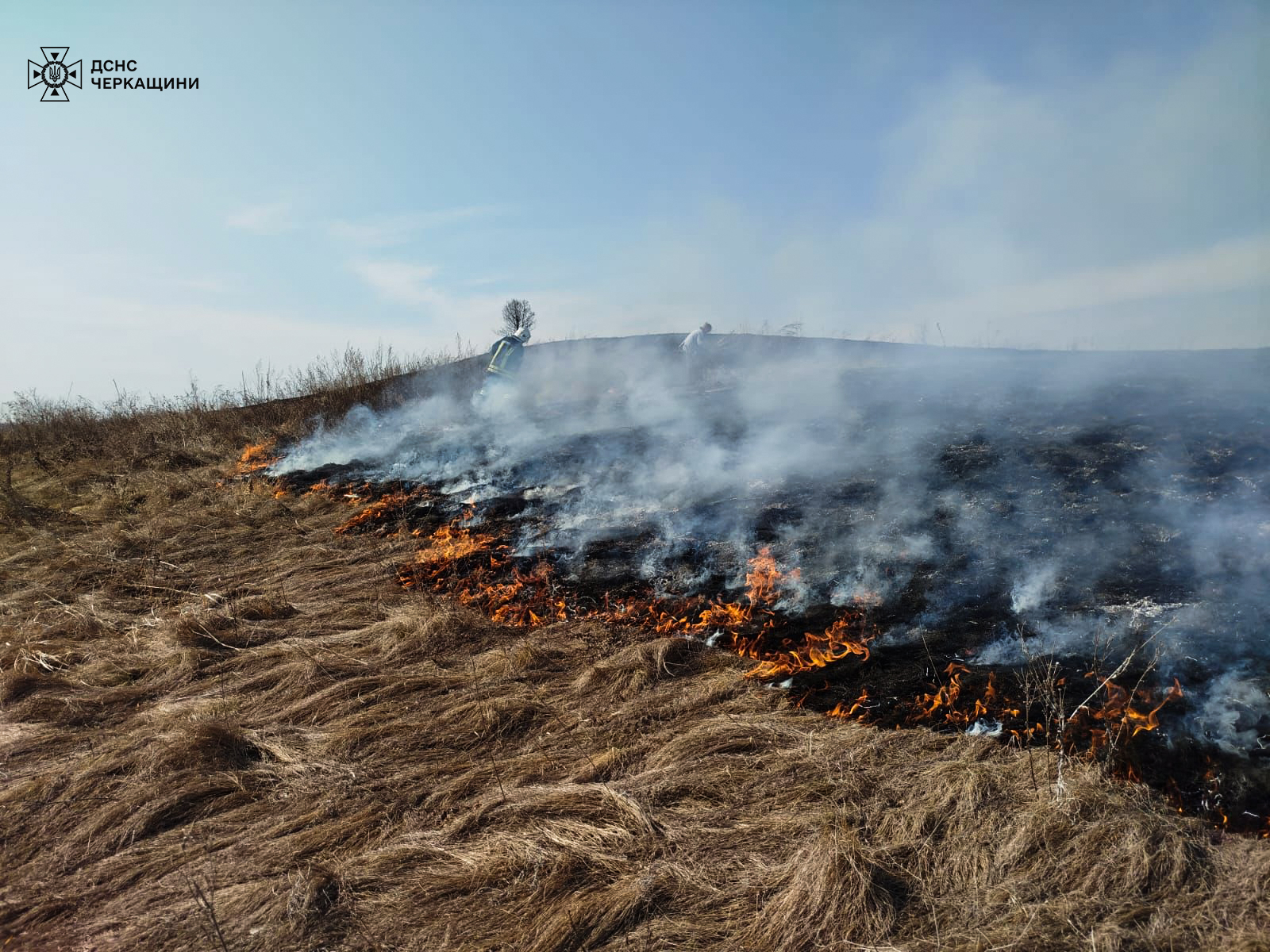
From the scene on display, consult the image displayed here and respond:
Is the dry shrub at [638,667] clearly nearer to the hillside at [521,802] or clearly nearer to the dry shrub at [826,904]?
the hillside at [521,802]

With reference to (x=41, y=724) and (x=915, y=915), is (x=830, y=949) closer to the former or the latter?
(x=915, y=915)

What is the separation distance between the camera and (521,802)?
9.30 ft

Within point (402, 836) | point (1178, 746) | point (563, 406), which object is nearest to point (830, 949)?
point (402, 836)

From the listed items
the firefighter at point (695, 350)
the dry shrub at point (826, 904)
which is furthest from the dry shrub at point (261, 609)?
the firefighter at point (695, 350)

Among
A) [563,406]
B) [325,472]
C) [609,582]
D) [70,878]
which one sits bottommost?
[70,878]

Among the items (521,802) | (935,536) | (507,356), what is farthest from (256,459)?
(935,536)

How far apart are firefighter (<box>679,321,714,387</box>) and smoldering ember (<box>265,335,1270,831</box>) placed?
2763mm

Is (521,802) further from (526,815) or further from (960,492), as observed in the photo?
(960,492)

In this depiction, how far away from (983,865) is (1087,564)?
9.25ft

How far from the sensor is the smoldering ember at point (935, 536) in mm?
3332

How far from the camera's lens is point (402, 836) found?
2701 millimetres

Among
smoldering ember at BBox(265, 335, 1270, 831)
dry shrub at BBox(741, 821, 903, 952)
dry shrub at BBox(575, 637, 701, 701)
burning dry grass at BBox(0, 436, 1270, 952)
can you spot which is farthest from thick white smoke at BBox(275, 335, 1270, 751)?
dry shrub at BBox(741, 821, 903, 952)

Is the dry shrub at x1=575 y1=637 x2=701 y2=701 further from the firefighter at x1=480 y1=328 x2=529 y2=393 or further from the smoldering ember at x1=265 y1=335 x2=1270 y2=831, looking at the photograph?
the firefighter at x1=480 y1=328 x2=529 y2=393

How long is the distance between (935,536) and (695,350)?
8.98 meters
